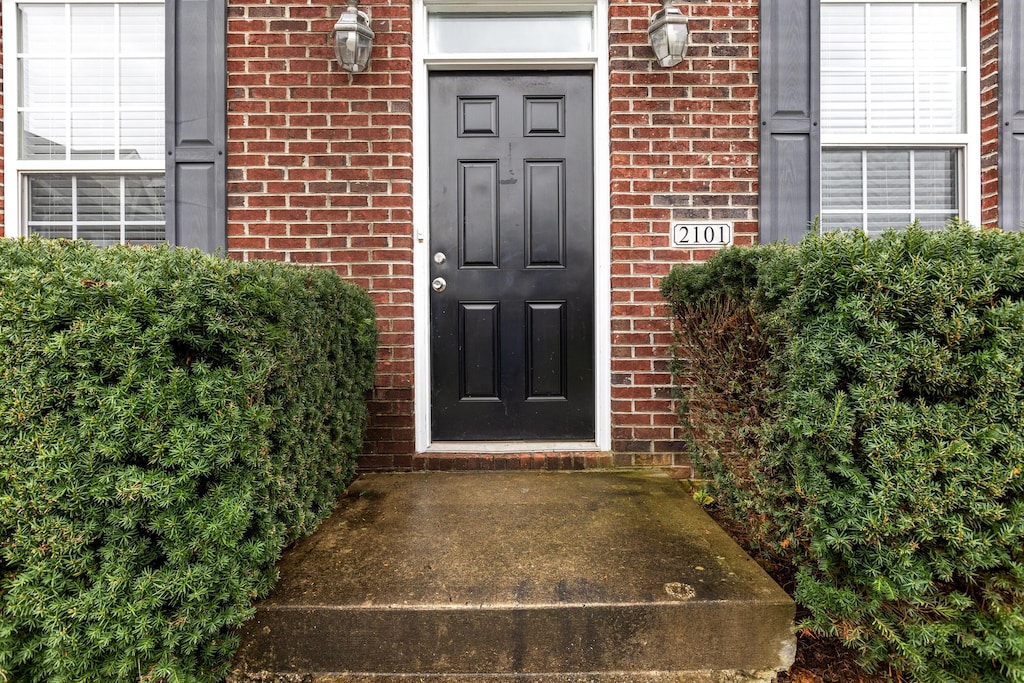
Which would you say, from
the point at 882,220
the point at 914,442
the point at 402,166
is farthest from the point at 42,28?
the point at 882,220

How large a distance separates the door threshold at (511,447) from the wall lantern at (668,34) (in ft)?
7.28

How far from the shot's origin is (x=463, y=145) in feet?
9.94

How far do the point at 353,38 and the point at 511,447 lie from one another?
2396 millimetres

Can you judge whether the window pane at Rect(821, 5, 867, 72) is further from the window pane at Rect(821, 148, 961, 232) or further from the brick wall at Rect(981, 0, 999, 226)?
the brick wall at Rect(981, 0, 999, 226)

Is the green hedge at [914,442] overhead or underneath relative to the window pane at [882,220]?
underneath

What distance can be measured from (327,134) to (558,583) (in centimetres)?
263

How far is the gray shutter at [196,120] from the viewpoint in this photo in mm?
2838

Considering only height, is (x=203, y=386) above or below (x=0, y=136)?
below

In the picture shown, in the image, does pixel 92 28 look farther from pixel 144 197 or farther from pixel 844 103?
pixel 844 103

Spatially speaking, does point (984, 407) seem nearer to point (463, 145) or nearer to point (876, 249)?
point (876, 249)

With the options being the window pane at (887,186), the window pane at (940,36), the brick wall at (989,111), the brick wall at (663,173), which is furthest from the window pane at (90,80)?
the brick wall at (989,111)

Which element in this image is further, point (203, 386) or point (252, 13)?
point (252, 13)

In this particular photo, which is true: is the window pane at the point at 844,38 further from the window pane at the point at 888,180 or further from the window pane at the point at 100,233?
the window pane at the point at 100,233

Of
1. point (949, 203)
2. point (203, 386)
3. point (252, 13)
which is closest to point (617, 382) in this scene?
point (203, 386)
